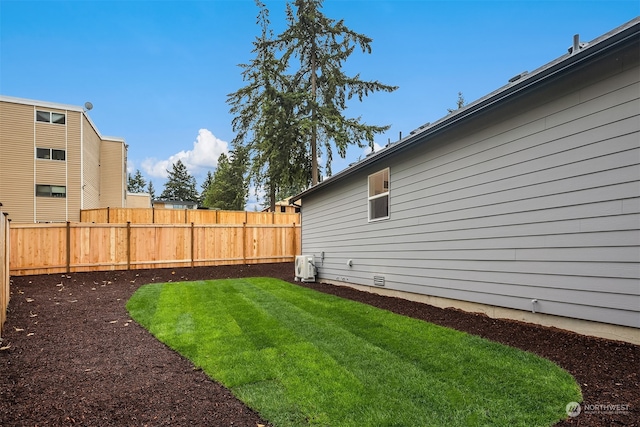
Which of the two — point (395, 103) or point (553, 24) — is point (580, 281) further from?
point (395, 103)

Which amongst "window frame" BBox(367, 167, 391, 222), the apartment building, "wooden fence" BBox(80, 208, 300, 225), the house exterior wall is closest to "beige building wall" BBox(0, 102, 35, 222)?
the apartment building

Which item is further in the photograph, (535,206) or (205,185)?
(205,185)

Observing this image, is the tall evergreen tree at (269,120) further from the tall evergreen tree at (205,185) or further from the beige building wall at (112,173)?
the tall evergreen tree at (205,185)

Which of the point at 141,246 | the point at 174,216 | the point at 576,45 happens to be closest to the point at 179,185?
the point at 174,216

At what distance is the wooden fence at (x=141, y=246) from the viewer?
10703mm

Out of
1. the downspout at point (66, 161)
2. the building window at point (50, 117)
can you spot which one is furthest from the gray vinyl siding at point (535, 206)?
the building window at point (50, 117)

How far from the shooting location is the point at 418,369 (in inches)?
120

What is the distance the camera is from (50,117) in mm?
17047

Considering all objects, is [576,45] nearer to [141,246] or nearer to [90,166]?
[141,246]

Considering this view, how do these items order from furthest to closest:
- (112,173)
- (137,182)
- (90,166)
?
(137,182) → (112,173) → (90,166)

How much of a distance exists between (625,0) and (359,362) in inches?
215

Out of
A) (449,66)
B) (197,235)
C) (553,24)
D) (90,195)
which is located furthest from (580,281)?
(90,195)

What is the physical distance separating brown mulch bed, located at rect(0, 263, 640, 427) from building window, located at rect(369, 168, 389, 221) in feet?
7.12

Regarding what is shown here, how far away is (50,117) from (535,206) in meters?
21.1
